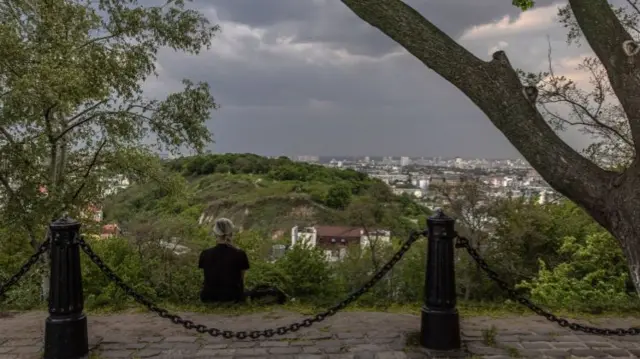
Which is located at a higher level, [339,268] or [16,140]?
[16,140]

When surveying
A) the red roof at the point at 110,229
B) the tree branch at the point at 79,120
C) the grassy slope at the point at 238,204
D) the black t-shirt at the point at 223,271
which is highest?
the tree branch at the point at 79,120

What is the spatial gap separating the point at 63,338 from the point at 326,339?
2.33 meters

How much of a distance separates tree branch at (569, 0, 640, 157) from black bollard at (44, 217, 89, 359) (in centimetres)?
455

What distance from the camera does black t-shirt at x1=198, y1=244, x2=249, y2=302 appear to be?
5.74 m

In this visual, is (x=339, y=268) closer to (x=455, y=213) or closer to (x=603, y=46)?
(x=455, y=213)

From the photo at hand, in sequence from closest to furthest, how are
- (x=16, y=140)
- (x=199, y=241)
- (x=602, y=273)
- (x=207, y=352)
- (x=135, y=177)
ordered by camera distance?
(x=207, y=352)
(x=16, y=140)
(x=602, y=273)
(x=135, y=177)
(x=199, y=241)

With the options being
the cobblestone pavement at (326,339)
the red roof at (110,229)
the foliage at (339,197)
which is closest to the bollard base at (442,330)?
the cobblestone pavement at (326,339)

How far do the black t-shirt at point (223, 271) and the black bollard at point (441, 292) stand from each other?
7.18 ft

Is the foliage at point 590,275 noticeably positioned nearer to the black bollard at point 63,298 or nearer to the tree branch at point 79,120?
the black bollard at point 63,298

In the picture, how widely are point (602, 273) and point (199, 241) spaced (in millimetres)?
10690

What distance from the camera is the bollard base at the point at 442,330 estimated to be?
181 inches

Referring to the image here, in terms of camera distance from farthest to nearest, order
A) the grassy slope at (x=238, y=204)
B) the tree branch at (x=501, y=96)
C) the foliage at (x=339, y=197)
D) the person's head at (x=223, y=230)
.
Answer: the foliage at (x=339, y=197) < the grassy slope at (x=238, y=204) < the person's head at (x=223, y=230) < the tree branch at (x=501, y=96)

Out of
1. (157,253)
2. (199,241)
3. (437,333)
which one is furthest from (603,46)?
(199,241)

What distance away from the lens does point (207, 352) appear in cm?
453
